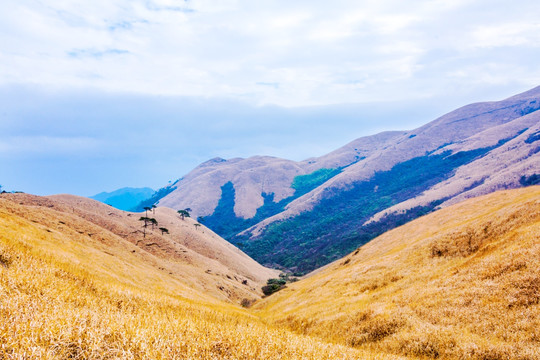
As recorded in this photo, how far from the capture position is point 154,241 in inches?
3504

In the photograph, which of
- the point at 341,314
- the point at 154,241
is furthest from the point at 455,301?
the point at 154,241

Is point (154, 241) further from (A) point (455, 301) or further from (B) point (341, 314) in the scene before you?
(A) point (455, 301)

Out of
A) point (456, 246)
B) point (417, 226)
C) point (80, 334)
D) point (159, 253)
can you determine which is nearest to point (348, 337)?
point (80, 334)

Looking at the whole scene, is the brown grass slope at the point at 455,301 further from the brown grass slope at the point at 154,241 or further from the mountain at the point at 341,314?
the brown grass slope at the point at 154,241

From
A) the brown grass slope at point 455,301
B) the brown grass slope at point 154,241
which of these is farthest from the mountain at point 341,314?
the brown grass slope at point 154,241

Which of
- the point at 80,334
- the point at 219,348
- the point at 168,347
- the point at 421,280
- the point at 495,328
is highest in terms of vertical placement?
the point at 80,334

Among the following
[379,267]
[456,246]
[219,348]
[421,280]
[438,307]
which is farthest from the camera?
[379,267]

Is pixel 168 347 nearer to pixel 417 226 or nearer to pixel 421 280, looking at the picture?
pixel 421 280

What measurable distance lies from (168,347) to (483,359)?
11162 millimetres

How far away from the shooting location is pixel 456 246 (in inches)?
1019

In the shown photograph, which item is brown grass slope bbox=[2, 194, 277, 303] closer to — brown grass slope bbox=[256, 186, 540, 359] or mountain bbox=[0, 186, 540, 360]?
mountain bbox=[0, 186, 540, 360]

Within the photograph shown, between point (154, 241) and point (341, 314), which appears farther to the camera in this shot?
point (154, 241)

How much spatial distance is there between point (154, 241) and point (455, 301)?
299 ft

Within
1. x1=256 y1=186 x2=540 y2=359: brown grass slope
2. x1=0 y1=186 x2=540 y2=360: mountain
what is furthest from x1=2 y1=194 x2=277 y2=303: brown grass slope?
x1=256 y1=186 x2=540 y2=359: brown grass slope
